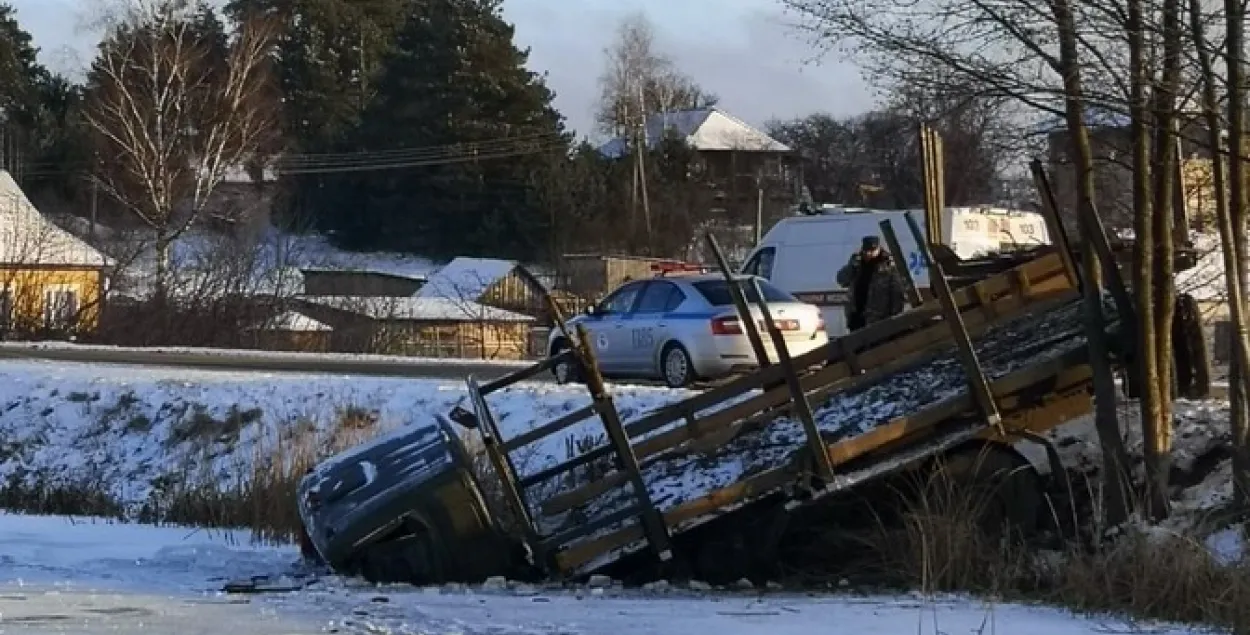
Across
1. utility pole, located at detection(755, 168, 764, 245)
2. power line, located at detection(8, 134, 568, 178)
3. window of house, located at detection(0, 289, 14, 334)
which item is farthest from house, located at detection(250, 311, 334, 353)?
power line, located at detection(8, 134, 568, 178)

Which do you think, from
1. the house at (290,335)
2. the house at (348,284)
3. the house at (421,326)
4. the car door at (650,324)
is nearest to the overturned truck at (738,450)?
the car door at (650,324)

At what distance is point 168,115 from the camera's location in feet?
195

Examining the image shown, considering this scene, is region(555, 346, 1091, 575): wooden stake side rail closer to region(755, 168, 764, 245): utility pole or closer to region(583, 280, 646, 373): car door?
region(583, 280, 646, 373): car door

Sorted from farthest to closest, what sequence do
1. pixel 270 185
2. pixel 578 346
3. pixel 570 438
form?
1. pixel 270 185
2. pixel 570 438
3. pixel 578 346

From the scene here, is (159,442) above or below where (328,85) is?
below

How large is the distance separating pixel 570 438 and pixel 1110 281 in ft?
20.6

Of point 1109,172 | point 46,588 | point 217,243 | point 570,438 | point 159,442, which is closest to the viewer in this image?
point 46,588

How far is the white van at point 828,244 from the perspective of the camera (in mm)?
31109

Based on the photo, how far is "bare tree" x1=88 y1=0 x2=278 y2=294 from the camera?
57625 mm

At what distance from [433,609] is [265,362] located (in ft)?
68.1

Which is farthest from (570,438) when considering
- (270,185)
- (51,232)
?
(270,185)

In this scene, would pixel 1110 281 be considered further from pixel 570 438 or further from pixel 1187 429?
pixel 570 438

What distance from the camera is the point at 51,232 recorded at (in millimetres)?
51531

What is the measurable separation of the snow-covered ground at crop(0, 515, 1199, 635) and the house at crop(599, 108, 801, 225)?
63913 millimetres
